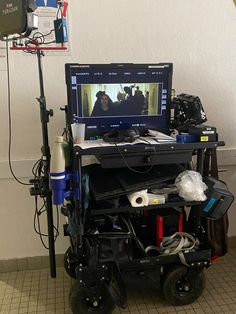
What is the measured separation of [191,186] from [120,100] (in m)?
0.53

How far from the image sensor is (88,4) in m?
1.72

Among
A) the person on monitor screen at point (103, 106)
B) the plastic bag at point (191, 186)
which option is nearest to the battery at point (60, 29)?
the person on monitor screen at point (103, 106)

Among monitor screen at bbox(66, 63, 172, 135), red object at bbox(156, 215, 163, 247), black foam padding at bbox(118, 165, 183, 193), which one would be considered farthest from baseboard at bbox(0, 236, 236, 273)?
monitor screen at bbox(66, 63, 172, 135)

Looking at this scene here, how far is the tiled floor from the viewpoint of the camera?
1.67 m

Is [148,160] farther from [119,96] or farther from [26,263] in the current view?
[26,263]

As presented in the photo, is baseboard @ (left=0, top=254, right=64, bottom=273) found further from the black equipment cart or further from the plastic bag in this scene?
the plastic bag

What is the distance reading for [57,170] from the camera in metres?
1.30

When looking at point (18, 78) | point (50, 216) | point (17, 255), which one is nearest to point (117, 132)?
point (50, 216)

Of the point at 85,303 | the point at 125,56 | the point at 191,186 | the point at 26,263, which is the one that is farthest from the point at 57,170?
the point at 26,263

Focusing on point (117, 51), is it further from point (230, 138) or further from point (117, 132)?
point (230, 138)

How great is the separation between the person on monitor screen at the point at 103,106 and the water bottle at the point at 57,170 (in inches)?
12.3

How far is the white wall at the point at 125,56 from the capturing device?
1.76 m

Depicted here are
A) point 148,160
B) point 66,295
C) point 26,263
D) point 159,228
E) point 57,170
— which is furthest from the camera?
point 26,263

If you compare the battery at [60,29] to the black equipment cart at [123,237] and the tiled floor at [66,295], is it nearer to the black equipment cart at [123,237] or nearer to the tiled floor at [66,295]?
the black equipment cart at [123,237]
